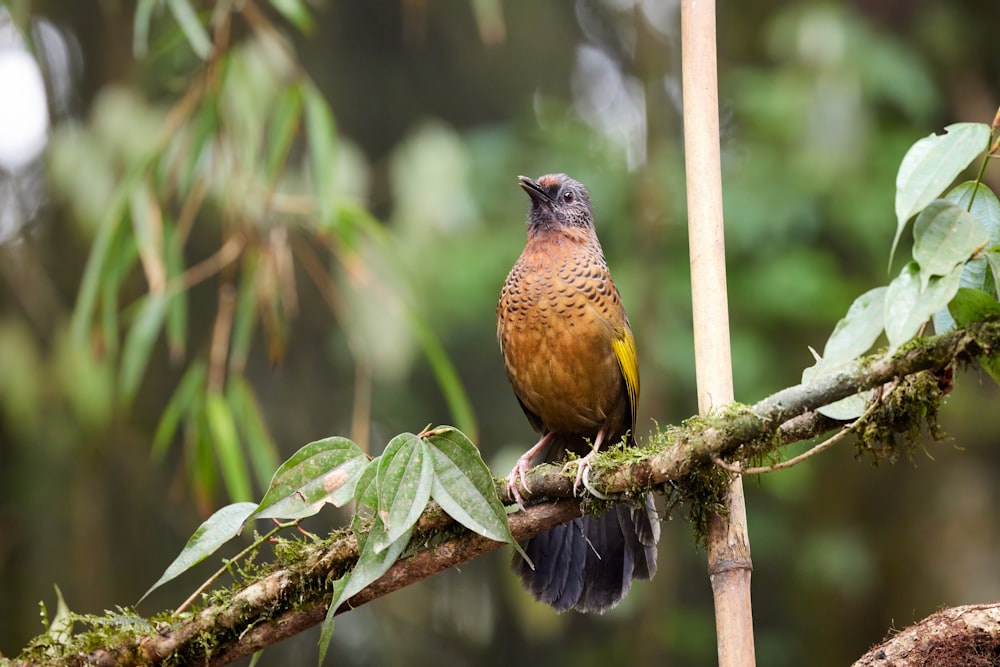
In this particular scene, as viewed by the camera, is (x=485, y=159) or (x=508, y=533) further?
(x=485, y=159)

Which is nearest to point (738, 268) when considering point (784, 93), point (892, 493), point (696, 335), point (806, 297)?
point (806, 297)

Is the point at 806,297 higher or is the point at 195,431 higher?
the point at 806,297

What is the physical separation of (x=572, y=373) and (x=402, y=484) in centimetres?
112

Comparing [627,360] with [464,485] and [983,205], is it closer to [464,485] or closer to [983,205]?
[464,485]

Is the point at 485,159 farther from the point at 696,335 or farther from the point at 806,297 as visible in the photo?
the point at 696,335

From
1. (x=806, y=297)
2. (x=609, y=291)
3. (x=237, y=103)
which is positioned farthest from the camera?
(x=806, y=297)

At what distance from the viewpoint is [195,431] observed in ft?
8.53

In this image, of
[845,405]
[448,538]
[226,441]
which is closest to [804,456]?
[845,405]

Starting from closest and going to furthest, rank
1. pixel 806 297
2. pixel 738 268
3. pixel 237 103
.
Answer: pixel 237 103, pixel 806 297, pixel 738 268

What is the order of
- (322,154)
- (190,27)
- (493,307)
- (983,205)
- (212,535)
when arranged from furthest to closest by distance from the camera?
(493,307), (322,154), (190,27), (212,535), (983,205)

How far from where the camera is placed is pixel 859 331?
1.29m

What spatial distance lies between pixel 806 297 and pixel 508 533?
2.79 meters

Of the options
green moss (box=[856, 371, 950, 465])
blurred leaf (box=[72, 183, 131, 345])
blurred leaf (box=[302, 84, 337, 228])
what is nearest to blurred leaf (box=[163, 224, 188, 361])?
blurred leaf (box=[72, 183, 131, 345])

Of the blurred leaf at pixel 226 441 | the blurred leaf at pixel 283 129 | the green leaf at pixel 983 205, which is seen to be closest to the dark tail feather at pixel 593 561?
the blurred leaf at pixel 226 441
